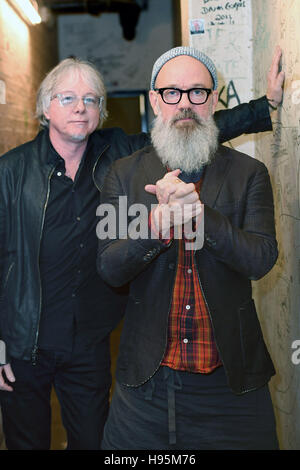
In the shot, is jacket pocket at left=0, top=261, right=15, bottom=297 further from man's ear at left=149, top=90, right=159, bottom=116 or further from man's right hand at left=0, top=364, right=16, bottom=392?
man's ear at left=149, top=90, right=159, bottom=116

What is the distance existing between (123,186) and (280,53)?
878mm

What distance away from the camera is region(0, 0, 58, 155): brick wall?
3.09 meters

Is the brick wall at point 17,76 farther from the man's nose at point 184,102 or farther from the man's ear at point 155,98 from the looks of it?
the man's nose at point 184,102

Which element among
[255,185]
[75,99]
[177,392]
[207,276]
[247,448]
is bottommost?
[247,448]

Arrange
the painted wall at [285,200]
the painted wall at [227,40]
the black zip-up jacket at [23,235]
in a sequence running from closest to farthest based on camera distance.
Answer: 1. the painted wall at [285,200]
2. the black zip-up jacket at [23,235]
3. the painted wall at [227,40]

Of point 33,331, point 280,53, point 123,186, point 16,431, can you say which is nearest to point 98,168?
point 123,186

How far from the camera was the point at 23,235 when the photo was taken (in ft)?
6.47

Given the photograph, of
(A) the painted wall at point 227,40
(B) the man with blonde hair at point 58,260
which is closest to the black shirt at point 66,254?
(B) the man with blonde hair at point 58,260

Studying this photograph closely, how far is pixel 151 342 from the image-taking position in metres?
1.53

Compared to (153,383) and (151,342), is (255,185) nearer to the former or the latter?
(151,342)

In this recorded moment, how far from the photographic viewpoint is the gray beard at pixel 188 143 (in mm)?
1610

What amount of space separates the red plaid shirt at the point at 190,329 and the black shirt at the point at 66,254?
1.93ft

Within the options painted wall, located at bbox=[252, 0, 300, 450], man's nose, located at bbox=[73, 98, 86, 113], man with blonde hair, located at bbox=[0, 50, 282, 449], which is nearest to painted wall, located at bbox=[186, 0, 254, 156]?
painted wall, located at bbox=[252, 0, 300, 450]

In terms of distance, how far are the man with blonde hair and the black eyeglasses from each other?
→ 437 millimetres
